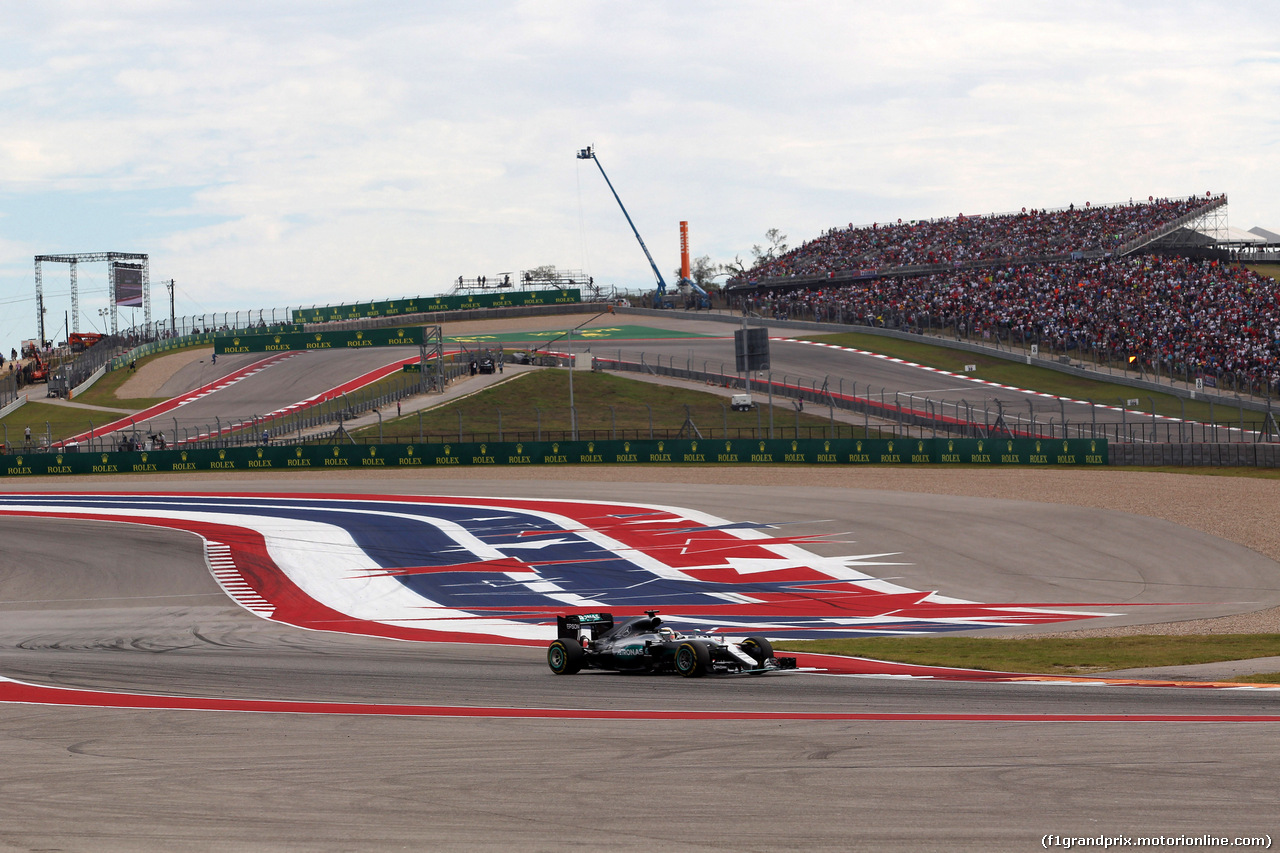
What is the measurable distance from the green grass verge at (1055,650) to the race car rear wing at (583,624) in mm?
3152

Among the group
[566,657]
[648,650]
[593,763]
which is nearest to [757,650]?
[648,650]

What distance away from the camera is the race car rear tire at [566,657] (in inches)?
622

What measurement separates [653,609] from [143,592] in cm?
1313

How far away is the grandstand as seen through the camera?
60.2 metres

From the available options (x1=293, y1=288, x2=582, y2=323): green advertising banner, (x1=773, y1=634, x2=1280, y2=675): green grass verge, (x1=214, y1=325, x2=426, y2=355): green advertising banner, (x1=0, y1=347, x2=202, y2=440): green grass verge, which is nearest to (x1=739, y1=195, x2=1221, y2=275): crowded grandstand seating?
(x1=293, y1=288, x2=582, y2=323): green advertising banner

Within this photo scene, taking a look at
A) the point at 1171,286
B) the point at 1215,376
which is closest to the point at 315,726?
the point at 1215,376

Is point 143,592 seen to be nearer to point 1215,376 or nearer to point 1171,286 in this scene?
point 1215,376

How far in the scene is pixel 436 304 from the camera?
→ 4247 inches

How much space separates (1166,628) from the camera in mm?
19906

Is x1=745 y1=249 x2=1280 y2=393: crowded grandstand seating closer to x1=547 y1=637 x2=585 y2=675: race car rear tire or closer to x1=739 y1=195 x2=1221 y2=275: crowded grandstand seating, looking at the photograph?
x1=739 y1=195 x2=1221 y2=275: crowded grandstand seating

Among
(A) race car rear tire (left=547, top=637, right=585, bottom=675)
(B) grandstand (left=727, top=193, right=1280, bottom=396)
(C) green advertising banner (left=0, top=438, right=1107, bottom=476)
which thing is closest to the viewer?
(A) race car rear tire (left=547, top=637, right=585, bottom=675)

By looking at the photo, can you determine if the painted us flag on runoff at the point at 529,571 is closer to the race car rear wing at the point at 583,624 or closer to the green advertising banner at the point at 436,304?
the race car rear wing at the point at 583,624

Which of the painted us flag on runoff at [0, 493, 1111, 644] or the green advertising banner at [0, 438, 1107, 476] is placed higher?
the green advertising banner at [0, 438, 1107, 476]

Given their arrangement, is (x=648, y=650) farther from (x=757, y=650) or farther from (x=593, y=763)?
(x=593, y=763)
